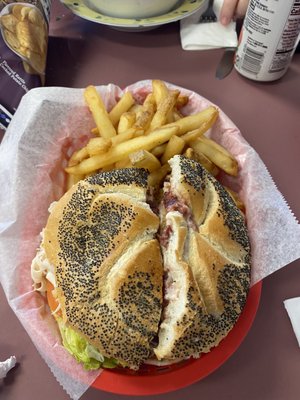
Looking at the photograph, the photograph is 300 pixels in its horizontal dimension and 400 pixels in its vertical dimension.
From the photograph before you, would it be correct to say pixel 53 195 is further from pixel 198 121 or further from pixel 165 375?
pixel 165 375

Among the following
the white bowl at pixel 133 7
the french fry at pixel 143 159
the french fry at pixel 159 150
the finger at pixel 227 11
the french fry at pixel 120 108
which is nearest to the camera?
Result: the french fry at pixel 143 159

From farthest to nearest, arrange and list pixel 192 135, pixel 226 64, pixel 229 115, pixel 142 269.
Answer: pixel 226 64
pixel 229 115
pixel 192 135
pixel 142 269

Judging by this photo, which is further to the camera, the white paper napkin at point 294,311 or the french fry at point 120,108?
the french fry at point 120,108

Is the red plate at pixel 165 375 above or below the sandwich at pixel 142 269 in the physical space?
below

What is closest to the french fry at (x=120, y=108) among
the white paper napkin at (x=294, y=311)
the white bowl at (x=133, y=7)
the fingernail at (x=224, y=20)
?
the white bowl at (x=133, y=7)

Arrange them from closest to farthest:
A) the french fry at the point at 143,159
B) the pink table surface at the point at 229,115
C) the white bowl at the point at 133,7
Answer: the pink table surface at the point at 229,115 → the french fry at the point at 143,159 → the white bowl at the point at 133,7

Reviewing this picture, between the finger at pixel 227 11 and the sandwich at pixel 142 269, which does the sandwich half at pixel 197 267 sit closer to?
the sandwich at pixel 142 269

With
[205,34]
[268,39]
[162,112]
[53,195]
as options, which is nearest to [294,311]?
[162,112]
